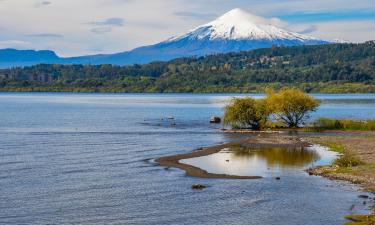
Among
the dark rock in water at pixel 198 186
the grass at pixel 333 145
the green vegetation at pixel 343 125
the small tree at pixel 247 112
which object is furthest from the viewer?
the small tree at pixel 247 112

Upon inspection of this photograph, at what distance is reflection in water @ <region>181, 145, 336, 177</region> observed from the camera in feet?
184

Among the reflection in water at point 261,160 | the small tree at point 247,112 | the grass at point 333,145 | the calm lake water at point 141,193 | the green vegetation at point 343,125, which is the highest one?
the small tree at point 247,112

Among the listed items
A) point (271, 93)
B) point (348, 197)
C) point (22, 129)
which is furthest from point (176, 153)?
point (22, 129)

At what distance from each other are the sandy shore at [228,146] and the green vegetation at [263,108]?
1048 cm

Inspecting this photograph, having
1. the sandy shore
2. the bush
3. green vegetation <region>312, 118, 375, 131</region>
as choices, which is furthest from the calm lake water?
green vegetation <region>312, 118, 375, 131</region>

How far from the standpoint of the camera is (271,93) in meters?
105

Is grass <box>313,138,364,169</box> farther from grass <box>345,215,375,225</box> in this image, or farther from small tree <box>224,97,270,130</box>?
small tree <box>224,97,270,130</box>

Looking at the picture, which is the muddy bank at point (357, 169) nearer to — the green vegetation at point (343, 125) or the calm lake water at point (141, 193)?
the calm lake water at point (141, 193)

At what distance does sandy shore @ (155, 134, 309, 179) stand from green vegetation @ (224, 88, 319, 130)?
10.5 m

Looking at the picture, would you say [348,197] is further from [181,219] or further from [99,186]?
[99,186]

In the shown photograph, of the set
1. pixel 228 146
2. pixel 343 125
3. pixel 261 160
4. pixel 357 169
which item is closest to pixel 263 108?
pixel 343 125

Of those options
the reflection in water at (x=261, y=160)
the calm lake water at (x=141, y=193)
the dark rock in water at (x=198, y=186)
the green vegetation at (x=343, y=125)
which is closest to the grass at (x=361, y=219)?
the calm lake water at (x=141, y=193)

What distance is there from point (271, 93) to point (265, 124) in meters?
6.01

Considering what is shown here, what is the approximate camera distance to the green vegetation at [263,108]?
100 metres
